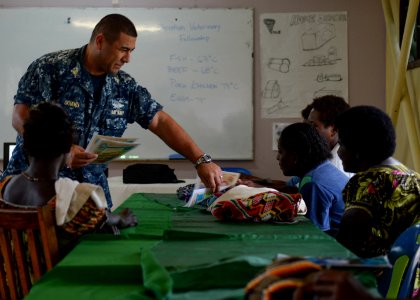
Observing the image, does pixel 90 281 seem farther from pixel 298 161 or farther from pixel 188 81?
pixel 188 81

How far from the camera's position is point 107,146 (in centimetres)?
214

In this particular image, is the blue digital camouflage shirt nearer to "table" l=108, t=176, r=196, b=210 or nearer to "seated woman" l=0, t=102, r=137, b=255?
"seated woman" l=0, t=102, r=137, b=255

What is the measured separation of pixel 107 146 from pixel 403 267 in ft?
3.80

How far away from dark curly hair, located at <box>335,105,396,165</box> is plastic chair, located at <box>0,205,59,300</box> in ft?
3.50

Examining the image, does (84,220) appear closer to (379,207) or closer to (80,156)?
(80,156)

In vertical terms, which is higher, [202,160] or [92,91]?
[92,91]

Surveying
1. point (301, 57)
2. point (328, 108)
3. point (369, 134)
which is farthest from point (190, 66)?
point (369, 134)

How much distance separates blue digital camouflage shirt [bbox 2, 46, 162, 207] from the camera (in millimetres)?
2434

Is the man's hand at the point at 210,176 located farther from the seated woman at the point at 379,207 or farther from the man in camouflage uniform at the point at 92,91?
the seated woman at the point at 379,207

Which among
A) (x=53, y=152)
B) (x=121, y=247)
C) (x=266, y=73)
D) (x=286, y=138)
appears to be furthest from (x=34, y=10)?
(x=121, y=247)

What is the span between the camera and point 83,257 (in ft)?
4.41

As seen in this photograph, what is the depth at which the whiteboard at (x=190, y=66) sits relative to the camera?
17.0 feet

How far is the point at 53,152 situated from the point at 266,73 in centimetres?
364

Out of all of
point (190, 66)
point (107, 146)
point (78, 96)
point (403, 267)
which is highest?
point (190, 66)
